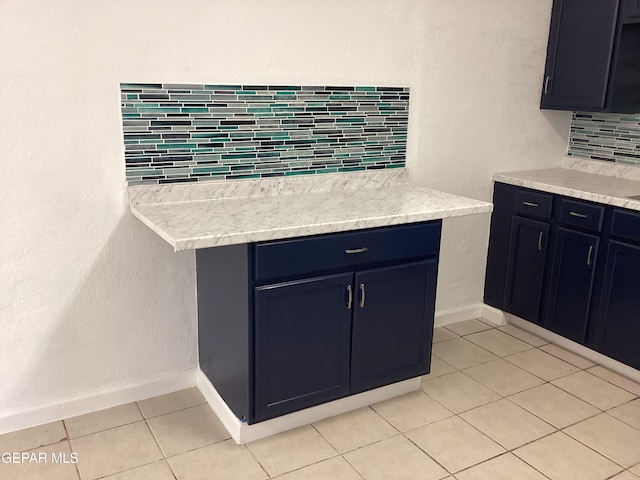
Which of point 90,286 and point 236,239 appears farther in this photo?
point 90,286

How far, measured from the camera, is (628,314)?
2844mm

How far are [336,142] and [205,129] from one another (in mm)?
654

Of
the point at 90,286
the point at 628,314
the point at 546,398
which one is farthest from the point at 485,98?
the point at 90,286

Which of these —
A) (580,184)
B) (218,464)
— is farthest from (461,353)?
(218,464)

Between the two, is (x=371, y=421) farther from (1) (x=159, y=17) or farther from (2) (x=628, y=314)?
(1) (x=159, y=17)

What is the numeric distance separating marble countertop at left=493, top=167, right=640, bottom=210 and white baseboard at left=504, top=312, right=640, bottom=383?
0.78m

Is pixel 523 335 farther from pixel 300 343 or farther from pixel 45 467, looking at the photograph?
pixel 45 467

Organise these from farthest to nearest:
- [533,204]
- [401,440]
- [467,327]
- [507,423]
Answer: [467,327] < [533,204] < [507,423] < [401,440]

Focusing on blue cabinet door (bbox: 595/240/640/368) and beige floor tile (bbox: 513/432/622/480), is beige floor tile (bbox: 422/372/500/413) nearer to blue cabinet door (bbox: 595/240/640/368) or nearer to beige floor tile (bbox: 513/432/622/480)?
beige floor tile (bbox: 513/432/622/480)

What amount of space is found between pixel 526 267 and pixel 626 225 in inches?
24.8

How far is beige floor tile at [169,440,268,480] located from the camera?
212 cm

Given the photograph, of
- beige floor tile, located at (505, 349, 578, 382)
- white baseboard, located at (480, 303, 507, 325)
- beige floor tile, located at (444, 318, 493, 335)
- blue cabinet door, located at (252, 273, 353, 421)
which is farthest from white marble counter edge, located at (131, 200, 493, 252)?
white baseboard, located at (480, 303, 507, 325)

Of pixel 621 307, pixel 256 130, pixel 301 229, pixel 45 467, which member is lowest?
pixel 45 467

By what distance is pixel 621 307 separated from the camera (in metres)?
2.87
